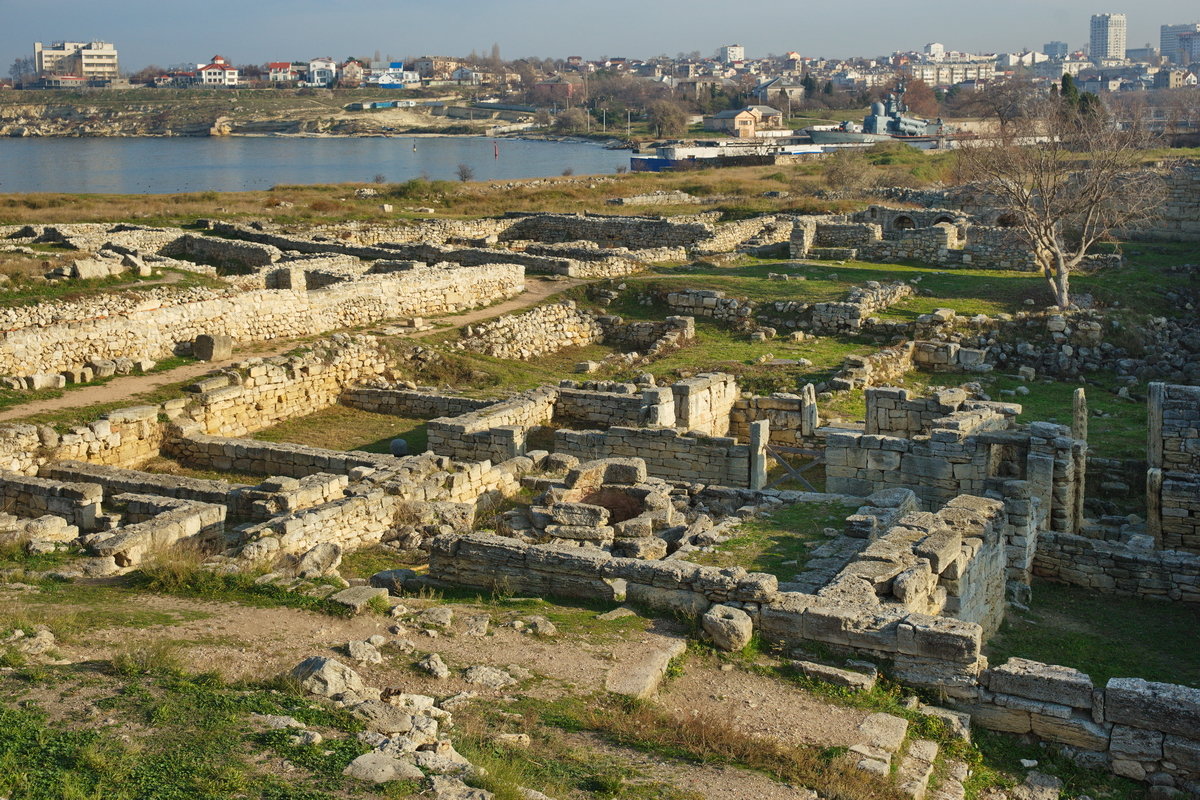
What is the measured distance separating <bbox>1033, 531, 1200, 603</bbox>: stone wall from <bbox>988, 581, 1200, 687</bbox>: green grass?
94 mm

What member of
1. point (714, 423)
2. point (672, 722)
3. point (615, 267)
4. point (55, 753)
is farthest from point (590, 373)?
point (55, 753)

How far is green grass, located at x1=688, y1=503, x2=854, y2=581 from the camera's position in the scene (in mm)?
10008

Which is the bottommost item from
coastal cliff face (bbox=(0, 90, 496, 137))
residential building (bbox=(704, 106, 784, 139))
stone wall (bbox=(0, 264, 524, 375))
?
stone wall (bbox=(0, 264, 524, 375))

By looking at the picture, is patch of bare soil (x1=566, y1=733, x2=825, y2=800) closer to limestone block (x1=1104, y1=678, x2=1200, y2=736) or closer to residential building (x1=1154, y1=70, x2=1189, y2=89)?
limestone block (x1=1104, y1=678, x2=1200, y2=736)

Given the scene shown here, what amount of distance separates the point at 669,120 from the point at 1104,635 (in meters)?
107

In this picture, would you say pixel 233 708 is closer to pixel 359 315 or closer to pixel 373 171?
pixel 359 315

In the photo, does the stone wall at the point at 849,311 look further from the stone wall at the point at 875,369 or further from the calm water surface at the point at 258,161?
the calm water surface at the point at 258,161

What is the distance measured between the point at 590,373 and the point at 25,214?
827 inches

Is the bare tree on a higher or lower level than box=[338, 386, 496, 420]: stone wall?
higher

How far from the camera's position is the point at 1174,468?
12.7m

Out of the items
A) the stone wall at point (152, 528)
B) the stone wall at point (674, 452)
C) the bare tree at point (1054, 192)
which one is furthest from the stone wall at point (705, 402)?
the bare tree at point (1054, 192)

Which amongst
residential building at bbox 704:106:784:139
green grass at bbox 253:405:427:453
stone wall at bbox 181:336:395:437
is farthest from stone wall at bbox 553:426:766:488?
residential building at bbox 704:106:784:139

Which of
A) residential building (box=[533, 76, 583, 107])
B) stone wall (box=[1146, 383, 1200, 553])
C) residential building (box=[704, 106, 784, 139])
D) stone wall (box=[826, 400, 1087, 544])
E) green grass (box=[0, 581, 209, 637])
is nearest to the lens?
green grass (box=[0, 581, 209, 637])

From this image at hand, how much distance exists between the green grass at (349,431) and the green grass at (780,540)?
242 inches
